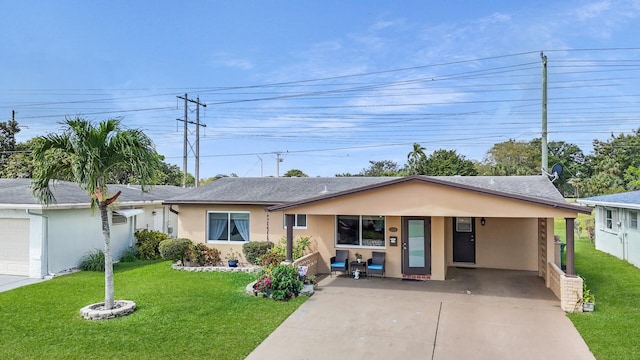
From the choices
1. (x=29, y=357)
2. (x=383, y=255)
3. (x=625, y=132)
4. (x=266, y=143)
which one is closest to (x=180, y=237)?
(x=383, y=255)

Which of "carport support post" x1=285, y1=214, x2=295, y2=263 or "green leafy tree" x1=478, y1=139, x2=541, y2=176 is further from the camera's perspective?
"green leafy tree" x1=478, y1=139, x2=541, y2=176

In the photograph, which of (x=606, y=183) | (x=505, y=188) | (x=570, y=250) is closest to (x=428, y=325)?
(x=570, y=250)

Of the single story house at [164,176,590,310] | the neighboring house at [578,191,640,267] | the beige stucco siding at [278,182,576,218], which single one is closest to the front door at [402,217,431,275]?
the single story house at [164,176,590,310]

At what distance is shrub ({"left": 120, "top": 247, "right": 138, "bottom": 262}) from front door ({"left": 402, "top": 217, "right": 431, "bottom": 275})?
10.7 metres

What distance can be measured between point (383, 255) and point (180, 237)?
310 inches

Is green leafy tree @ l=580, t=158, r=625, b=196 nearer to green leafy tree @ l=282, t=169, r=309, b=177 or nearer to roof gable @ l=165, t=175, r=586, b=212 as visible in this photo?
roof gable @ l=165, t=175, r=586, b=212

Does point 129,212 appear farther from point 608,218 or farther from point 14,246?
point 608,218

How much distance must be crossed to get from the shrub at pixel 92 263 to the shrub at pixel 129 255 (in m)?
1.70

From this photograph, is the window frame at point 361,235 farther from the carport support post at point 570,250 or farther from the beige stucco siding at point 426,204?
the carport support post at point 570,250

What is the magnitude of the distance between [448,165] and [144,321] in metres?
50.5

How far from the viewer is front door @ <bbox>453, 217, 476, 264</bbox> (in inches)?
556

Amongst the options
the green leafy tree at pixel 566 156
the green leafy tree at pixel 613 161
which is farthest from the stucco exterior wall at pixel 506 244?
the green leafy tree at pixel 566 156

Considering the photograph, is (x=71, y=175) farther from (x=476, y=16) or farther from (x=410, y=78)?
(x=410, y=78)

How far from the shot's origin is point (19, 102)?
33.4m
